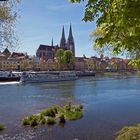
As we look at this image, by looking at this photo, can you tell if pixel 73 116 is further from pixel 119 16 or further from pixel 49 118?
pixel 119 16

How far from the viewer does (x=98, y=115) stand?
106ft

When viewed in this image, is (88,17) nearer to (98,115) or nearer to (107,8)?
(107,8)

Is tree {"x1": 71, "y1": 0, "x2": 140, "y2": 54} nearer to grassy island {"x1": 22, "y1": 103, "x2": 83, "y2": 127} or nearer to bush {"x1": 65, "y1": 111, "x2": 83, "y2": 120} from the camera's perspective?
grassy island {"x1": 22, "y1": 103, "x2": 83, "y2": 127}

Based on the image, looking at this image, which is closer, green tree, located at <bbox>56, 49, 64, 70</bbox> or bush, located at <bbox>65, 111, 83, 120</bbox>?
bush, located at <bbox>65, 111, 83, 120</bbox>

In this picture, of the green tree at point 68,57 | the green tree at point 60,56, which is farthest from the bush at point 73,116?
the green tree at point 60,56

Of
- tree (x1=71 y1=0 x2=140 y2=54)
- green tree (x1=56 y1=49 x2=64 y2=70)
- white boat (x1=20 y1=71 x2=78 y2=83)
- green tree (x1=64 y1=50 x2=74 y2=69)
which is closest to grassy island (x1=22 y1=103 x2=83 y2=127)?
tree (x1=71 y1=0 x2=140 y2=54)

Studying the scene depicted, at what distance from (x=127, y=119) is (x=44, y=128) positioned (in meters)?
8.37

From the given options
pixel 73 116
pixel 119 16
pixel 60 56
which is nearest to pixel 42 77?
pixel 60 56

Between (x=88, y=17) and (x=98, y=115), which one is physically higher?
(x=88, y=17)

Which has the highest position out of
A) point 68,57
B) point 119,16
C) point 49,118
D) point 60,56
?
point 60,56

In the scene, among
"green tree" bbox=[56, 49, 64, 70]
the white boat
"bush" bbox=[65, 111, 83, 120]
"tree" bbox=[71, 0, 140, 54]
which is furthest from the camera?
"green tree" bbox=[56, 49, 64, 70]

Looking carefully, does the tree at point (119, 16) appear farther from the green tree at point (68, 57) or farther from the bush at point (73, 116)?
the green tree at point (68, 57)

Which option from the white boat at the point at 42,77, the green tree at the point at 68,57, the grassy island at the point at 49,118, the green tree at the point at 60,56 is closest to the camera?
the grassy island at the point at 49,118

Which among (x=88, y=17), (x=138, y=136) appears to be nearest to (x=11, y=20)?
(x=88, y=17)
